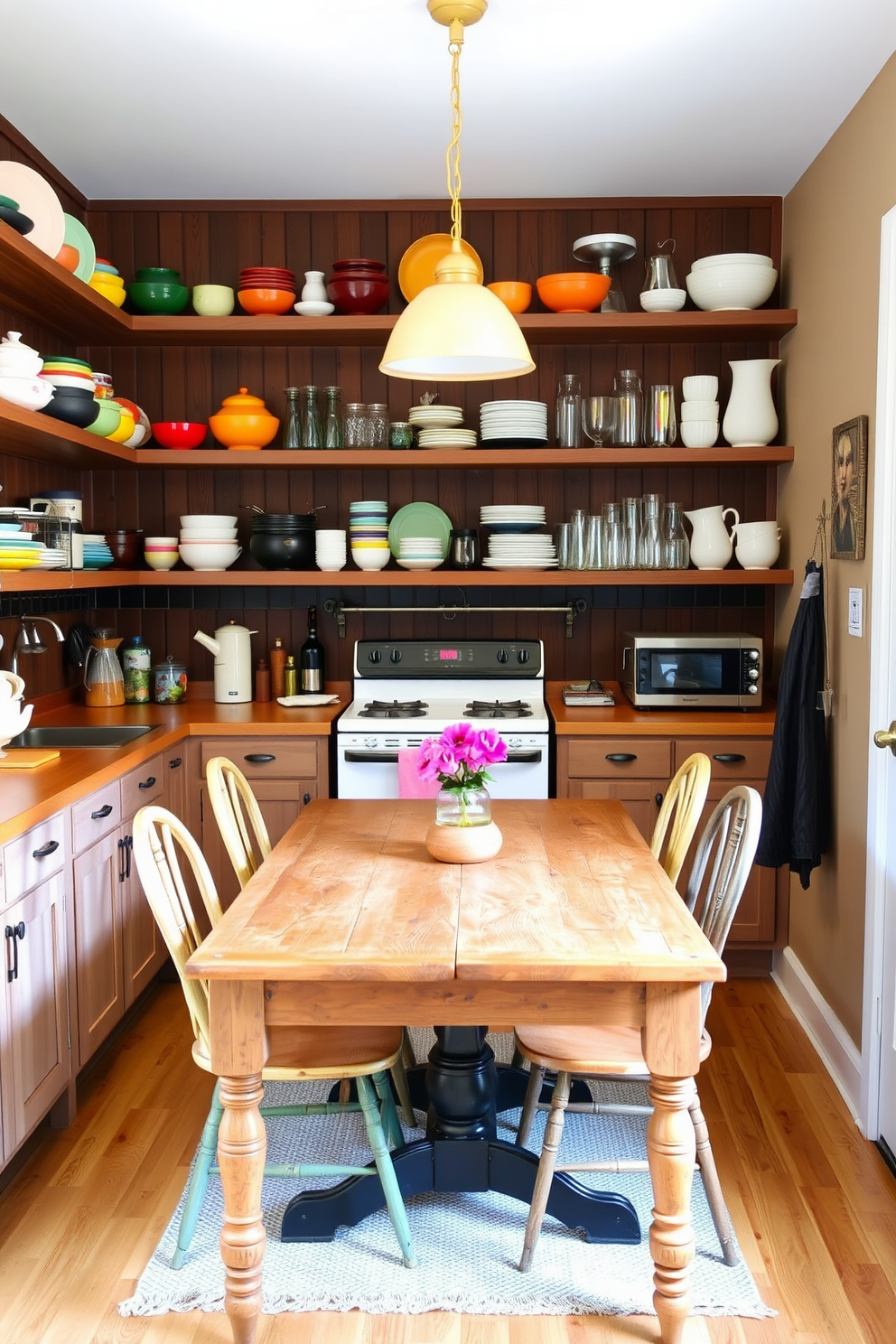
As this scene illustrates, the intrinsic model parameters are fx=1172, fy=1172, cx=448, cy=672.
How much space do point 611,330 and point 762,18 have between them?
1.35 metres

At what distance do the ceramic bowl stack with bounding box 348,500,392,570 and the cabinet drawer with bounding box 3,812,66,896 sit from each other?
5.60 ft

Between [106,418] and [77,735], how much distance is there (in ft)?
3.31

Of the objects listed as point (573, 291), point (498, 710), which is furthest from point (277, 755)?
point (573, 291)

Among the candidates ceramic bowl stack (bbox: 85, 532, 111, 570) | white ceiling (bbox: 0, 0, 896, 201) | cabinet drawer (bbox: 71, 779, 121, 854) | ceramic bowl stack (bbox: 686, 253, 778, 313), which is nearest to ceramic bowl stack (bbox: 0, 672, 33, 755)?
cabinet drawer (bbox: 71, 779, 121, 854)

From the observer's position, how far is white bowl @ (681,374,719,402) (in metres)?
4.07

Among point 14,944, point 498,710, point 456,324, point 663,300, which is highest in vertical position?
point 663,300

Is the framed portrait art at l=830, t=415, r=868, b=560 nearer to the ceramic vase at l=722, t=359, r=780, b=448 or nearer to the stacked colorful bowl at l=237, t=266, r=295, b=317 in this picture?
the ceramic vase at l=722, t=359, r=780, b=448

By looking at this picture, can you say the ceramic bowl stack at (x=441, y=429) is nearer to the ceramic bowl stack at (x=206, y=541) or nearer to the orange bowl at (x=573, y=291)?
the orange bowl at (x=573, y=291)

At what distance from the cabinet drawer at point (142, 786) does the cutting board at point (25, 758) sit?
0.21 metres

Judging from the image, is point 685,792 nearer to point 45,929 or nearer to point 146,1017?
point 45,929

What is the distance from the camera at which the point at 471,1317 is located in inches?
85.9

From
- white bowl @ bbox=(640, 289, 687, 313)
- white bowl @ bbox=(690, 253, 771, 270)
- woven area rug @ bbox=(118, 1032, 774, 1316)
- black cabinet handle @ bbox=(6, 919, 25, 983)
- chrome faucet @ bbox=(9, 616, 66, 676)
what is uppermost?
white bowl @ bbox=(690, 253, 771, 270)

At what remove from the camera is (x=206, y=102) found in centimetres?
330

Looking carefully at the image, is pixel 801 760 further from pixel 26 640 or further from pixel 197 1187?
pixel 26 640
